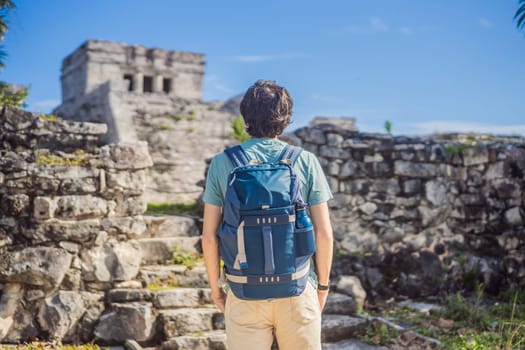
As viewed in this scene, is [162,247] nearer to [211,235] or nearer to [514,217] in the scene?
[211,235]

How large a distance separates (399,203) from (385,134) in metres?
1.00

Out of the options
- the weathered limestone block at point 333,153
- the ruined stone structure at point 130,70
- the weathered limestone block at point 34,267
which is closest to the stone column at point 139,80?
the ruined stone structure at point 130,70

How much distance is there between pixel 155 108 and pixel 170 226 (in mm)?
12497

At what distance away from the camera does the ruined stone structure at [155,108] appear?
14.5 metres

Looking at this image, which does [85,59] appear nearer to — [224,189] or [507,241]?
[507,241]

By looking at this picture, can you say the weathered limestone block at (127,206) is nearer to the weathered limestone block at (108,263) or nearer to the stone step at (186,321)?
the weathered limestone block at (108,263)

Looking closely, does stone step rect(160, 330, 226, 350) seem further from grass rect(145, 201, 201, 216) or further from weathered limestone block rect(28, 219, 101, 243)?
grass rect(145, 201, 201, 216)

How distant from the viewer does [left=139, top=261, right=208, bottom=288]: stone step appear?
17.5ft

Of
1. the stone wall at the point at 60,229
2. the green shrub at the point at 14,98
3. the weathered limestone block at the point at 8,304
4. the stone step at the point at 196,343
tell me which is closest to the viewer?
the stone step at the point at 196,343

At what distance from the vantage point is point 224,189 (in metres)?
2.72

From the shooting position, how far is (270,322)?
264 cm

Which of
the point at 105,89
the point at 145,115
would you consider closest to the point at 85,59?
the point at 105,89

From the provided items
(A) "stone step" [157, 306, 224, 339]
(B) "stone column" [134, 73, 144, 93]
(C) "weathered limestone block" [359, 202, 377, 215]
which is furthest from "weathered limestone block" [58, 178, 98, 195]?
(B) "stone column" [134, 73, 144, 93]

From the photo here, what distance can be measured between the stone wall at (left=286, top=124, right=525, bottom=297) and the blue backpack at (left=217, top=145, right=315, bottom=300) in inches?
173
